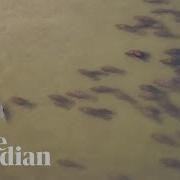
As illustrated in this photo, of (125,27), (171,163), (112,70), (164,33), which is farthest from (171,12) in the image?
(171,163)

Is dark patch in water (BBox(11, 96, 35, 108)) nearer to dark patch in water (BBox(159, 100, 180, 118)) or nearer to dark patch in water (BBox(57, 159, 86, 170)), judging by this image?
dark patch in water (BBox(57, 159, 86, 170))

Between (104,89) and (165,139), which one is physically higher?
(104,89)

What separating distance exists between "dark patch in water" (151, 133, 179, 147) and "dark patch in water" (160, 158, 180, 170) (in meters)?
0.06

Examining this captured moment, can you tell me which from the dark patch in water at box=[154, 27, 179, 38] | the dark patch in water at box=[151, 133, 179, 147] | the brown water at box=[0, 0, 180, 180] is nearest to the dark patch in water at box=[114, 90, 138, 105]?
the brown water at box=[0, 0, 180, 180]

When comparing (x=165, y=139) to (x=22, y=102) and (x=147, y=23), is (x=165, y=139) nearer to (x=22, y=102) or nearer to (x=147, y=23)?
(x=147, y=23)

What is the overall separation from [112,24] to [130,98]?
0.99ft

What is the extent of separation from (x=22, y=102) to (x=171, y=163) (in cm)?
61

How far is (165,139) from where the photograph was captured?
177cm

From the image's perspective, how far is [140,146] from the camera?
177cm

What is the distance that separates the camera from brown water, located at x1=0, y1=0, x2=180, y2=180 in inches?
69.9

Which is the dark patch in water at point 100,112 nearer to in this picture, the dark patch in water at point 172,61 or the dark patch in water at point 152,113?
the dark patch in water at point 152,113

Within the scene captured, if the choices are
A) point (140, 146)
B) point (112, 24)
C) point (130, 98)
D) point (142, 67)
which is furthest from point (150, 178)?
point (112, 24)

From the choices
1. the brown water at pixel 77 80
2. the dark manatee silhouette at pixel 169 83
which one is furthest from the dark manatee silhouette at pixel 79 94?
the dark manatee silhouette at pixel 169 83

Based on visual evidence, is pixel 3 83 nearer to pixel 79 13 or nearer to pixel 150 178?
pixel 79 13
